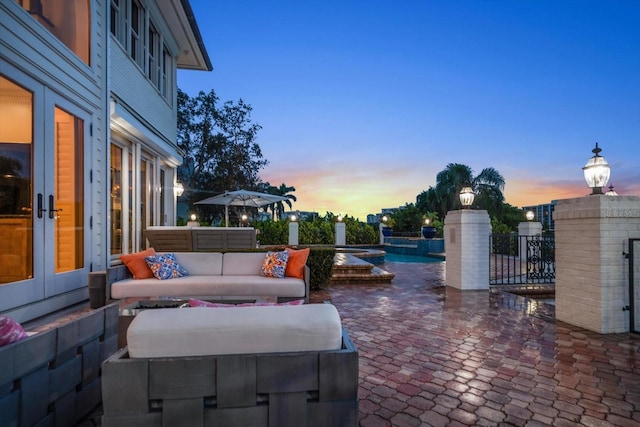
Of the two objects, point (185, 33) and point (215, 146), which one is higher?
point (185, 33)

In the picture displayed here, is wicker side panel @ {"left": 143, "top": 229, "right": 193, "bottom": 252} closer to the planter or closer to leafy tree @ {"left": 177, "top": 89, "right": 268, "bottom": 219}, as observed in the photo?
leafy tree @ {"left": 177, "top": 89, "right": 268, "bottom": 219}

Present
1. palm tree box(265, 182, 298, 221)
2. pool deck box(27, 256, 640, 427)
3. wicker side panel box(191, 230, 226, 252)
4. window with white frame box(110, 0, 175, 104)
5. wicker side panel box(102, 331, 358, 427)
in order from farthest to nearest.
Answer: palm tree box(265, 182, 298, 221) < wicker side panel box(191, 230, 226, 252) < window with white frame box(110, 0, 175, 104) < pool deck box(27, 256, 640, 427) < wicker side panel box(102, 331, 358, 427)

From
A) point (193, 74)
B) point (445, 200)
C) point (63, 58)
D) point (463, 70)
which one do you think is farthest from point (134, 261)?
point (445, 200)

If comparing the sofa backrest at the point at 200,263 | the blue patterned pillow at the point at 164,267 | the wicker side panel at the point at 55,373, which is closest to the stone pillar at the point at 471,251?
the sofa backrest at the point at 200,263

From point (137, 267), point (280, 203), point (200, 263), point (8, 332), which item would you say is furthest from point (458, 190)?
point (8, 332)

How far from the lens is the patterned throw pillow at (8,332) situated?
58.6 inches

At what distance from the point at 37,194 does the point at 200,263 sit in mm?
2066

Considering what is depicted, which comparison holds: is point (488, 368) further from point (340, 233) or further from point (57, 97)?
point (340, 233)

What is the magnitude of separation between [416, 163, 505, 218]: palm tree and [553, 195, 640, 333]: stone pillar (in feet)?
51.9

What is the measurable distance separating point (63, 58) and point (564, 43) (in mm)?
12318

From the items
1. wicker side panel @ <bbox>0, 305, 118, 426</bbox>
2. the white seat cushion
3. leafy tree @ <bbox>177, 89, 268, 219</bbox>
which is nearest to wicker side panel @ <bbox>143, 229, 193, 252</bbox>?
the white seat cushion

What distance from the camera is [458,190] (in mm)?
21281

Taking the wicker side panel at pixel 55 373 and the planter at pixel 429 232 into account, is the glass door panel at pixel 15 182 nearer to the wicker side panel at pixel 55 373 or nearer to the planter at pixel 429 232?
the wicker side panel at pixel 55 373

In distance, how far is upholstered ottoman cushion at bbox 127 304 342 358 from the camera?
1.40 m
